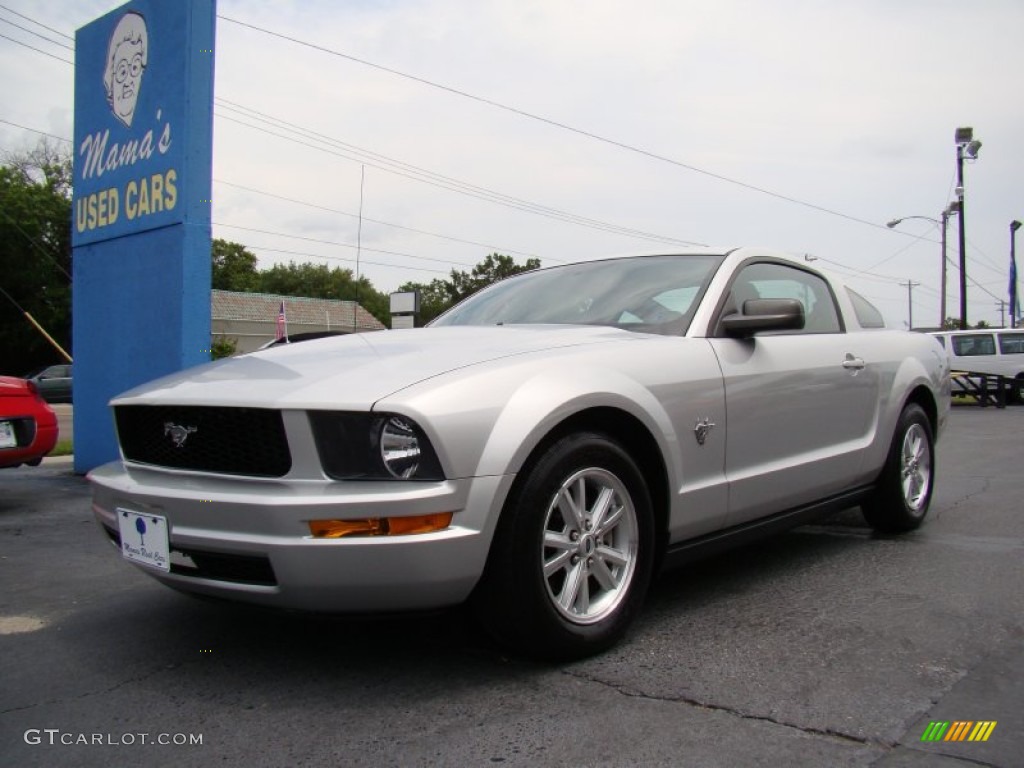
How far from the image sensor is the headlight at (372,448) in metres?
2.45

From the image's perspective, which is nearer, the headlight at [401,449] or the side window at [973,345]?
the headlight at [401,449]

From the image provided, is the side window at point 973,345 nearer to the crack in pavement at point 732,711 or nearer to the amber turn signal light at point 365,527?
the crack in pavement at point 732,711

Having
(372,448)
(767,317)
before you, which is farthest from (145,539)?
(767,317)

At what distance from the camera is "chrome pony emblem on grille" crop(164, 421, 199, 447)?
2.75 m

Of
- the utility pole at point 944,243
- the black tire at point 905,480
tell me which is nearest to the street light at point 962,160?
the utility pole at point 944,243

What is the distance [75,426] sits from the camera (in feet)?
26.0

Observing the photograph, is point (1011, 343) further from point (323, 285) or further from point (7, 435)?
point (323, 285)

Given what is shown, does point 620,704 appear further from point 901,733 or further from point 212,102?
point 212,102

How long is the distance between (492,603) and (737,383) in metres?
1.42

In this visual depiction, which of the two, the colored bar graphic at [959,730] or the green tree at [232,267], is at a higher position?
the green tree at [232,267]

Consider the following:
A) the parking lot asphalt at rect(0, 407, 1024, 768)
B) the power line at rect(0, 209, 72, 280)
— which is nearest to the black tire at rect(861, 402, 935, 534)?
the parking lot asphalt at rect(0, 407, 1024, 768)

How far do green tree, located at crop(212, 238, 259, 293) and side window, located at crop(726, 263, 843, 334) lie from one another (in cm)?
6841

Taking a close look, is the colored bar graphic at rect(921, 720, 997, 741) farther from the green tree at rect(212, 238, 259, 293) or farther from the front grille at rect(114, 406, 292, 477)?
the green tree at rect(212, 238, 259, 293)

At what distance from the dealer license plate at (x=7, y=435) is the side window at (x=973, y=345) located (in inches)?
867
